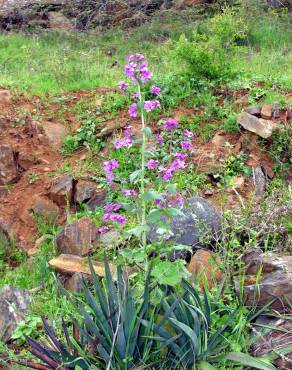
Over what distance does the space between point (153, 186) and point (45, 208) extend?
2246 mm

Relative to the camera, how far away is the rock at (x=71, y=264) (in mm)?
4488

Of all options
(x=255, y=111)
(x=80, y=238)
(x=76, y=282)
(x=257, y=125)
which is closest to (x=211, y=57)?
(x=255, y=111)

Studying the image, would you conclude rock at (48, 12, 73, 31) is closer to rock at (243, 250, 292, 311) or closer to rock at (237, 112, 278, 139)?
rock at (237, 112, 278, 139)

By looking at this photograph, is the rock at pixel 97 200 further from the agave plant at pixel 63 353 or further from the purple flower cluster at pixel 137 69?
the purple flower cluster at pixel 137 69

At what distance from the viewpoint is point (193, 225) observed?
445cm

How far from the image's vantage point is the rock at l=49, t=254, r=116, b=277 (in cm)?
449

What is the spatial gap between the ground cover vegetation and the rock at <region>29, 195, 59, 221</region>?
0.06 metres

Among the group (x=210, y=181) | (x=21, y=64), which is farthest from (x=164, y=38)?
(x=210, y=181)

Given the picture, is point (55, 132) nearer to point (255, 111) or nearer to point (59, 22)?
point (255, 111)

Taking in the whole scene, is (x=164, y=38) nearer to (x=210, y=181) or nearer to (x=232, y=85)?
(x=232, y=85)

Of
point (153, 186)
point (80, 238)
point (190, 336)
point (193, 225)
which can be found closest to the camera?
point (190, 336)

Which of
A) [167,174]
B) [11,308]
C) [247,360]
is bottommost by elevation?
[11,308]

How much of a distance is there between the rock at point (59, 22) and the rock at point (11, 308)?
32.0 feet

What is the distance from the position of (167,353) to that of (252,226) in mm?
1395
